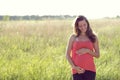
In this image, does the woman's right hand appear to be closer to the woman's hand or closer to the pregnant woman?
the pregnant woman

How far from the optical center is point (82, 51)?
16.9 feet

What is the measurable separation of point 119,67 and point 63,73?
156cm

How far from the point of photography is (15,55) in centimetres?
993

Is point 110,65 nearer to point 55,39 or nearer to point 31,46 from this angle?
point 31,46

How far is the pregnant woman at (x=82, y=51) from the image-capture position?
516 centimetres

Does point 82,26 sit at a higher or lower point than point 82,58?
higher

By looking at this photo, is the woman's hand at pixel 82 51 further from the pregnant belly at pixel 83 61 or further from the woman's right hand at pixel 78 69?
the woman's right hand at pixel 78 69

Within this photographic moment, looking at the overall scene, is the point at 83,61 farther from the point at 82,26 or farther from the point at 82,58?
the point at 82,26

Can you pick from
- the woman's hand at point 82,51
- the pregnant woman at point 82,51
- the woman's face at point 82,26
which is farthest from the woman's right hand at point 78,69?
the woman's face at point 82,26

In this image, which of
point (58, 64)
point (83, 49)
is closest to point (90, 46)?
point (83, 49)

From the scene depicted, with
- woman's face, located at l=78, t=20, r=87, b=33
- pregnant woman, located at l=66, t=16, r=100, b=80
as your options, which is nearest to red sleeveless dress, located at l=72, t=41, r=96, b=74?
pregnant woman, located at l=66, t=16, r=100, b=80

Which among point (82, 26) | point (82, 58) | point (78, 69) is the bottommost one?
point (78, 69)

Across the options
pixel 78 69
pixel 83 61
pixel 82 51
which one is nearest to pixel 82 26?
pixel 82 51

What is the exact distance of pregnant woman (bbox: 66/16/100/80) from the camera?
5.16 metres
